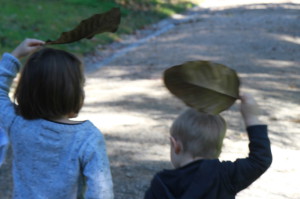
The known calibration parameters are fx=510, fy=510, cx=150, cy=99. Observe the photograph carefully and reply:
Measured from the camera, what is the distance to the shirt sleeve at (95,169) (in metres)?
2.09

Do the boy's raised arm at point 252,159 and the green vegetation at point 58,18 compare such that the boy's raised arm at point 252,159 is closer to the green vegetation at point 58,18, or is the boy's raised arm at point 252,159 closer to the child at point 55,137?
the child at point 55,137

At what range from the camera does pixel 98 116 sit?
21.3 ft

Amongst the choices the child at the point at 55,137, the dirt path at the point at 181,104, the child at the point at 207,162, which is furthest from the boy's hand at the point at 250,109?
the dirt path at the point at 181,104

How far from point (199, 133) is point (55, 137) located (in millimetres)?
596

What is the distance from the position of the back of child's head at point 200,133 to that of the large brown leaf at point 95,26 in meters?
0.51

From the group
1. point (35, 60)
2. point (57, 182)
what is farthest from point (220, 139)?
point (35, 60)

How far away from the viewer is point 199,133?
2066 mm

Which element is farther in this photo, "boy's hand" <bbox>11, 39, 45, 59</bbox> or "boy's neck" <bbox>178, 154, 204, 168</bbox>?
"boy's hand" <bbox>11, 39, 45, 59</bbox>

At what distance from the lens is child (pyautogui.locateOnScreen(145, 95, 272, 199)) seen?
205 cm

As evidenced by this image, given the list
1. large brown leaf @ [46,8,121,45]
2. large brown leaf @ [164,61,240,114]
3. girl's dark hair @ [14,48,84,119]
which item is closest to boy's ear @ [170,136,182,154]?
large brown leaf @ [164,61,240,114]

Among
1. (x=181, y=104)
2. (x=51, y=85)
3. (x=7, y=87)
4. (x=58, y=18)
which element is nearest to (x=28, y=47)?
(x=7, y=87)

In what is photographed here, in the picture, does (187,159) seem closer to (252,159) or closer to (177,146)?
(177,146)

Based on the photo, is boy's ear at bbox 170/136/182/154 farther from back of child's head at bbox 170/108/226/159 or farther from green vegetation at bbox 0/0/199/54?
green vegetation at bbox 0/0/199/54

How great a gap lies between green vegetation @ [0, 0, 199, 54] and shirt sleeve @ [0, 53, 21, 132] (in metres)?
7.95
